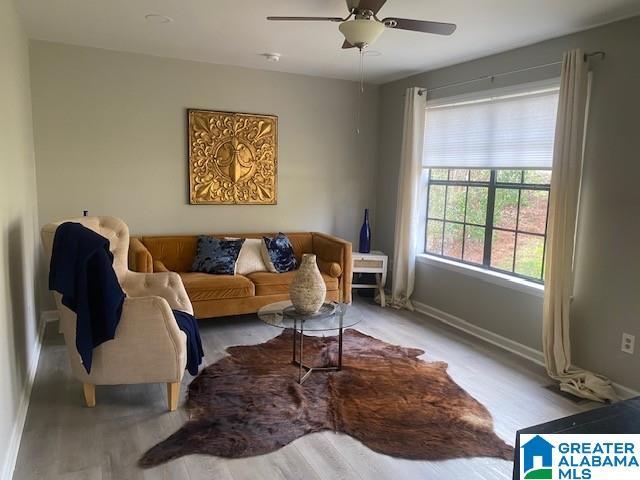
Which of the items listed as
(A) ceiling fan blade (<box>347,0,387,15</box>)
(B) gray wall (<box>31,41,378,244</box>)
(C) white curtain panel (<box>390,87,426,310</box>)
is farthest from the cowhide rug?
(A) ceiling fan blade (<box>347,0,387,15</box>)

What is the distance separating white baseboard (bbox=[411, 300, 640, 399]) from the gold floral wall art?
2.01m

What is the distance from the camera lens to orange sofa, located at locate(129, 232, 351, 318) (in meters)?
4.06

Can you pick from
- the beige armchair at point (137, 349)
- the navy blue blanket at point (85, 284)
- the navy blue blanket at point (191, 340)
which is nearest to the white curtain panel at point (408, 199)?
the navy blue blanket at point (191, 340)

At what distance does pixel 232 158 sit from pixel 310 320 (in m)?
2.34

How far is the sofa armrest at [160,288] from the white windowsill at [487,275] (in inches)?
98.1

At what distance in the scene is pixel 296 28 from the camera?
136 inches

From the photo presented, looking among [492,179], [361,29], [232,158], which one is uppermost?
[361,29]

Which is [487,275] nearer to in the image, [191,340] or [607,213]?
[607,213]

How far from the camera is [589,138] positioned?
3275 mm

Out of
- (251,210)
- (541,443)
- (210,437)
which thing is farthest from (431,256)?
(541,443)

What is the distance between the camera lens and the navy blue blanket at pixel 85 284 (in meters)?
2.51

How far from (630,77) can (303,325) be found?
2.62 meters

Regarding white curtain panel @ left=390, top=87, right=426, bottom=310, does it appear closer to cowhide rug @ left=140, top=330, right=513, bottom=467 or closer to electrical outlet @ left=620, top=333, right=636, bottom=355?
cowhide rug @ left=140, top=330, right=513, bottom=467

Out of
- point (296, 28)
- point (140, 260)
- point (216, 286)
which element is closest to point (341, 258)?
point (216, 286)
